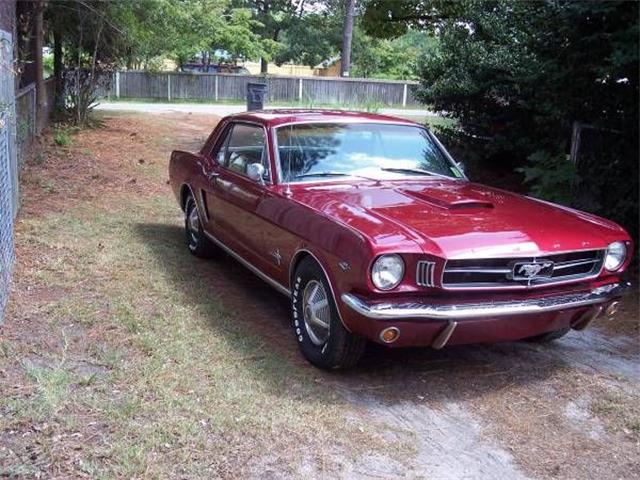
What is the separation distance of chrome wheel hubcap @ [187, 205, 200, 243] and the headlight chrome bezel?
3.40m

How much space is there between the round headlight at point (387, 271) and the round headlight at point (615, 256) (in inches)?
57.3

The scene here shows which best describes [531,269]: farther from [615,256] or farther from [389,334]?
[389,334]

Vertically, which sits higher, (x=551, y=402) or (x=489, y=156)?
(x=489, y=156)

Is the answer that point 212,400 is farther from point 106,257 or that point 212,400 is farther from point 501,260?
point 106,257

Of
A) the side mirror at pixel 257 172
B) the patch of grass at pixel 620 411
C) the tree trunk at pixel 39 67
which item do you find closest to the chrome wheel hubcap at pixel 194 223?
the side mirror at pixel 257 172

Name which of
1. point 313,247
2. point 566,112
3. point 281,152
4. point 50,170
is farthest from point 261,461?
point 50,170

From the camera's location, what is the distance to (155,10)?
16.7 meters

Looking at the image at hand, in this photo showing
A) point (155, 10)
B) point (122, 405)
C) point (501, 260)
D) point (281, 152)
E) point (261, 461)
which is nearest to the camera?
point (261, 461)

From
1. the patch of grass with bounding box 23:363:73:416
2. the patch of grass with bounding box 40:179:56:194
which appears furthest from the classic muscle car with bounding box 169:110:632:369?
the patch of grass with bounding box 40:179:56:194

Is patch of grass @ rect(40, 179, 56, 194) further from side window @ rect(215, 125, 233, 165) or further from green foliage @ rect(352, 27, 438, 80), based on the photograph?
green foliage @ rect(352, 27, 438, 80)

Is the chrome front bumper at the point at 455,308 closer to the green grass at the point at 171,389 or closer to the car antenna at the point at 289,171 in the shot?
the green grass at the point at 171,389

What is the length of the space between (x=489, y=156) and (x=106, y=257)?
248 inches

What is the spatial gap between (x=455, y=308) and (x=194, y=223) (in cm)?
376

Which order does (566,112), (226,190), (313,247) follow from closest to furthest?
(313,247) → (226,190) → (566,112)
